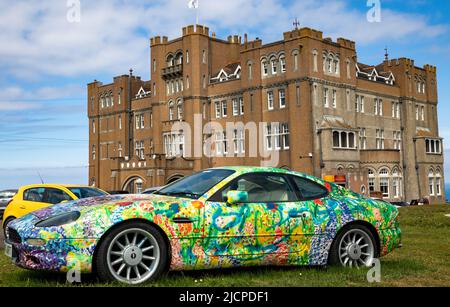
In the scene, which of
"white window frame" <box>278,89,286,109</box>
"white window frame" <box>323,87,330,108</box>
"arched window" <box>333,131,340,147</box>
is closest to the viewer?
"arched window" <box>333,131,340,147</box>

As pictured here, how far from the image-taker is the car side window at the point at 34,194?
15201 mm

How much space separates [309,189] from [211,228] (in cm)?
164

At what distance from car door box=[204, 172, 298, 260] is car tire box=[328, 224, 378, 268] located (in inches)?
28.7

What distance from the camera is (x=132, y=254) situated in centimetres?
618

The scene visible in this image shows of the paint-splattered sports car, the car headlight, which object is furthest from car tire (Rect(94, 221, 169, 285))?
the car headlight

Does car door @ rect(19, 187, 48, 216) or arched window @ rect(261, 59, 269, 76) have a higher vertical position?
arched window @ rect(261, 59, 269, 76)

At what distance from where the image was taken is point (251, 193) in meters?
7.21

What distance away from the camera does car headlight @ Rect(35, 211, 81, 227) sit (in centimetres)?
614

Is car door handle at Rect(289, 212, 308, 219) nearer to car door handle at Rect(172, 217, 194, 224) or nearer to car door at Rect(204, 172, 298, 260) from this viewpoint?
car door at Rect(204, 172, 298, 260)

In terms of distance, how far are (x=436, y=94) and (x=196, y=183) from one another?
213 ft

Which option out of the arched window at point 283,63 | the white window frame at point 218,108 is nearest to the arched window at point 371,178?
the arched window at point 283,63

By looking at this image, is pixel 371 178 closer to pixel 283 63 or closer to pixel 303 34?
pixel 283 63
